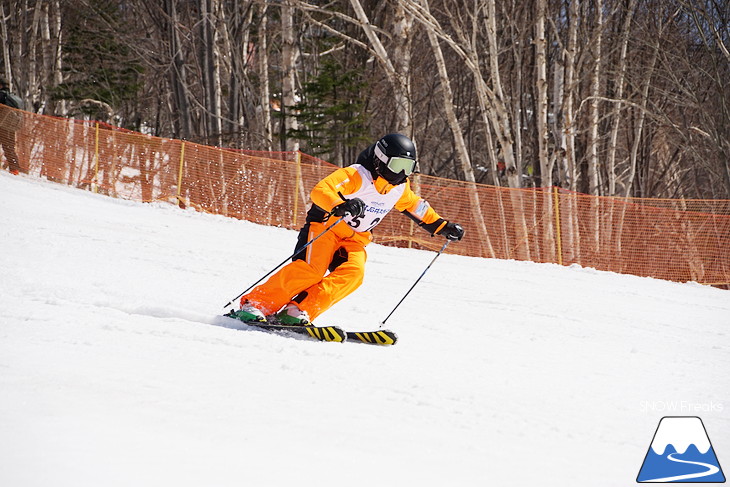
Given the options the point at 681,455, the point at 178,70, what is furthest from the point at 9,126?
the point at 681,455

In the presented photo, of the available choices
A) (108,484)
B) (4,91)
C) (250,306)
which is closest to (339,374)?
Answer: (250,306)

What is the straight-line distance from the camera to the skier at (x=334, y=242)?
507 cm

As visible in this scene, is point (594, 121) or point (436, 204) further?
point (594, 121)

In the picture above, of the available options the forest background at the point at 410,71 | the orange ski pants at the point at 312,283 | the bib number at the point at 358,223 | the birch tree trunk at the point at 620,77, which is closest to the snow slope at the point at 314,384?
the orange ski pants at the point at 312,283

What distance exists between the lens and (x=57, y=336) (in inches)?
150

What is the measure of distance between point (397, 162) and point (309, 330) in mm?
1290

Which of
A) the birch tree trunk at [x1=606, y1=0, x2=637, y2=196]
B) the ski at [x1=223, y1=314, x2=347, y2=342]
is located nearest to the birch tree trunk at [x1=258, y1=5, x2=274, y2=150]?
the birch tree trunk at [x1=606, y1=0, x2=637, y2=196]

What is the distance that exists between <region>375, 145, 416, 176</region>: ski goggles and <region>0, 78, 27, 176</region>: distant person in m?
12.1

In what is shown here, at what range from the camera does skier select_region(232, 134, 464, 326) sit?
5.07 m

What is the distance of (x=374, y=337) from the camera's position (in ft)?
16.8

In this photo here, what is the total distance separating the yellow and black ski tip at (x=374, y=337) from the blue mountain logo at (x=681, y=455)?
1946 millimetres

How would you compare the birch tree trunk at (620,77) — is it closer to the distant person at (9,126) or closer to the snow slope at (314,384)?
the snow slope at (314,384)

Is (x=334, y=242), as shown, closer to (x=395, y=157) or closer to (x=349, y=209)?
(x=349, y=209)

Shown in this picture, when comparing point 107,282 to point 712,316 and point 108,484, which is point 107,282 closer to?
point 108,484
